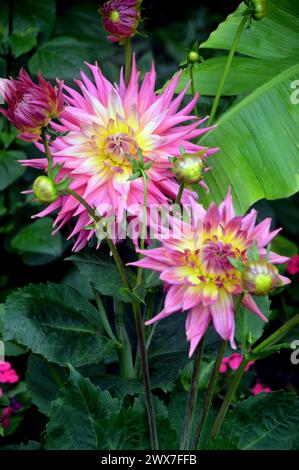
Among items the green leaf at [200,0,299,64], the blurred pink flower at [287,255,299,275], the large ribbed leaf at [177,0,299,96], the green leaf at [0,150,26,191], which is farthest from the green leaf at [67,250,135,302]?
the blurred pink flower at [287,255,299,275]

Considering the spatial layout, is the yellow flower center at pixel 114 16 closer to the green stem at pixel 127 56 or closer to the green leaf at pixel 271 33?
the green stem at pixel 127 56

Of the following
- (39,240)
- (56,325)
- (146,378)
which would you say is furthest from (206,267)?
(39,240)

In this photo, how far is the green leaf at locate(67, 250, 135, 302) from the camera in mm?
1029

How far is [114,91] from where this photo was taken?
0.97 metres

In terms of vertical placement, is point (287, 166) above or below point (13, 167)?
above

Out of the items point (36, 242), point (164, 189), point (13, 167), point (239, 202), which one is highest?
point (164, 189)

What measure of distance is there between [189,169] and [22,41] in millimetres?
1023

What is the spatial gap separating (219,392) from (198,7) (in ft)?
3.54

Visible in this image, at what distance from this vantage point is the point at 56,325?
112 cm

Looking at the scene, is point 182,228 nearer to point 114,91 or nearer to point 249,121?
point 114,91

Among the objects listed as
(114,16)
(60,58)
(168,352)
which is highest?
(114,16)

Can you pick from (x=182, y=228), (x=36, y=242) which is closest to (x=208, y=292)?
(x=182, y=228)

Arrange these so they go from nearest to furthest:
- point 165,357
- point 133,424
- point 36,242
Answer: point 133,424 < point 165,357 < point 36,242

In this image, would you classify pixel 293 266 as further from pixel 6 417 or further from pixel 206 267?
pixel 206 267
